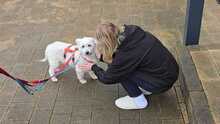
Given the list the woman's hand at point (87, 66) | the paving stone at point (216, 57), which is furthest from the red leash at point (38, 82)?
the paving stone at point (216, 57)

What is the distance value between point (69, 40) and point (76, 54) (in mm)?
1325

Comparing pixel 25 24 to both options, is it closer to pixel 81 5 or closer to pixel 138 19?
pixel 81 5

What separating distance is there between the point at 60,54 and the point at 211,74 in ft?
5.30

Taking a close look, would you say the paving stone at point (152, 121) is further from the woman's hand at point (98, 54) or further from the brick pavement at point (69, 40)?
the woman's hand at point (98, 54)

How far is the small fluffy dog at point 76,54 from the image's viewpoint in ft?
11.9

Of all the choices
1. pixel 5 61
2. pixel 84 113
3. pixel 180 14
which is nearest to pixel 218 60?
pixel 84 113

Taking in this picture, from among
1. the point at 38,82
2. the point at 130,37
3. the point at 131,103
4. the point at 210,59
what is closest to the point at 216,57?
the point at 210,59

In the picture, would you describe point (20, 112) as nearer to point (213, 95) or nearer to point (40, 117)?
point (40, 117)

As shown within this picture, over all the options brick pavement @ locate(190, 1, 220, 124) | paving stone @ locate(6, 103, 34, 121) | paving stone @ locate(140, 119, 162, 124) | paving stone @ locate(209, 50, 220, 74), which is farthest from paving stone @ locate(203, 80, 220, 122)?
paving stone @ locate(6, 103, 34, 121)

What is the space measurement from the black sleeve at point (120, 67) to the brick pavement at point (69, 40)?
37 centimetres

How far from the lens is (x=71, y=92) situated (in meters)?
3.94

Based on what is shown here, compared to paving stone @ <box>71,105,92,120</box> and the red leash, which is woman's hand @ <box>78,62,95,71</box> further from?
paving stone @ <box>71,105,92,120</box>

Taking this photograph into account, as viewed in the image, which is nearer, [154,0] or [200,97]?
[200,97]

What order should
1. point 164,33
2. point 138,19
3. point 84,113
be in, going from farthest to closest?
point 138,19
point 164,33
point 84,113
